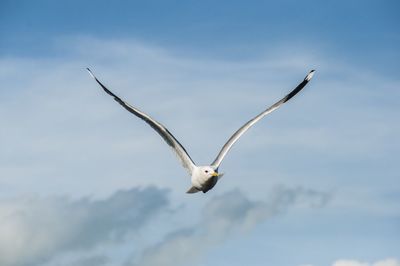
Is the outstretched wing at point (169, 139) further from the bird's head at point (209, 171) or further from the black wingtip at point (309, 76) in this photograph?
the black wingtip at point (309, 76)

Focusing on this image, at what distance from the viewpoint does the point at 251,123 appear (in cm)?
3506

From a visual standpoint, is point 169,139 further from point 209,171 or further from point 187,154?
point 209,171

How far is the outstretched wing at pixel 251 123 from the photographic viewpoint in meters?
33.8

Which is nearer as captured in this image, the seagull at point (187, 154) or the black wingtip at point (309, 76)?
the seagull at point (187, 154)

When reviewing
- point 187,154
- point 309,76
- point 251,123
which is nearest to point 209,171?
point 187,154

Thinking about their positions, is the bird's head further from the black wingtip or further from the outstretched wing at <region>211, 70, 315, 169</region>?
the black wingtip

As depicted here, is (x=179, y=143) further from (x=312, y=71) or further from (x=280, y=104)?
(x=312, y=71)

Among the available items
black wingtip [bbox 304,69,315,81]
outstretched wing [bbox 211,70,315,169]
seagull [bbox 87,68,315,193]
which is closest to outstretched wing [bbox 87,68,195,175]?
seagull [bbox 87,68,315,193]

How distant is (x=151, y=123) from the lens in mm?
33656

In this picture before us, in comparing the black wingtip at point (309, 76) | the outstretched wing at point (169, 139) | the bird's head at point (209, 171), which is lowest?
the bird's head at point (209, 171)

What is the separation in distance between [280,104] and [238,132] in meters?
2.95

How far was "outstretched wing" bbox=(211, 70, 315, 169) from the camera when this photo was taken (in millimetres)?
33781

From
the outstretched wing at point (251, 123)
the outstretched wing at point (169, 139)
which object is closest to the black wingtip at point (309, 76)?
the outstretched wing at point (251, 123)

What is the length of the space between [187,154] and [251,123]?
3.76 meters
